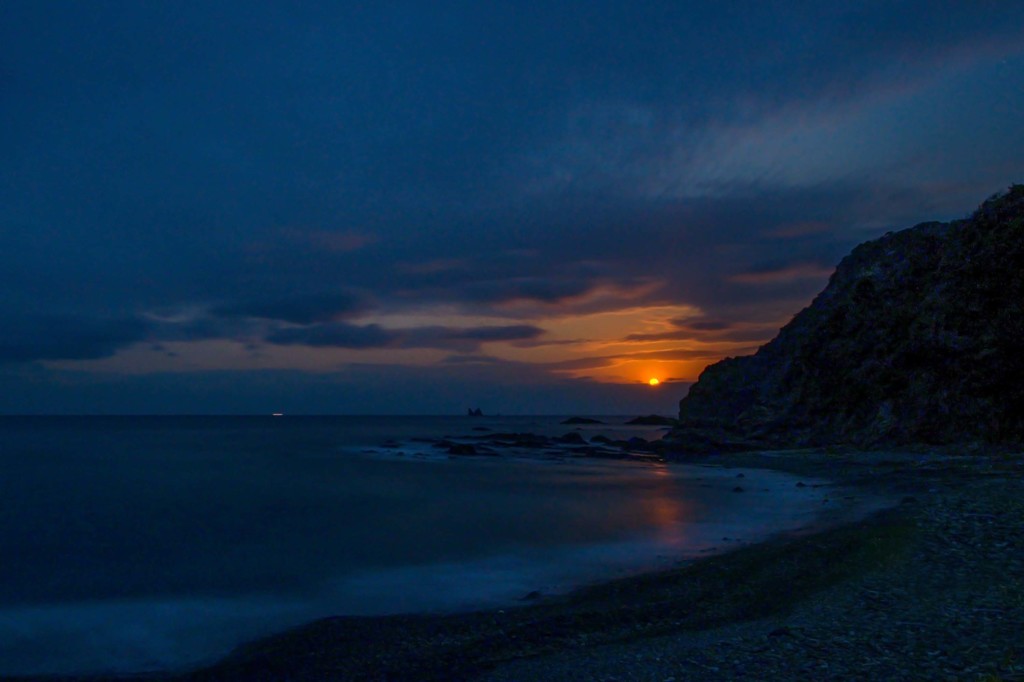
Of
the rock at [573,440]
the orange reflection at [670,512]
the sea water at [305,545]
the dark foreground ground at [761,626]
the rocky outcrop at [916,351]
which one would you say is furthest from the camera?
the rock at [573,440]

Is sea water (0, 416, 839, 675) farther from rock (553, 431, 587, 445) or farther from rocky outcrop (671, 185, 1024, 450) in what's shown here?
rock (553, 431, 587, 445)

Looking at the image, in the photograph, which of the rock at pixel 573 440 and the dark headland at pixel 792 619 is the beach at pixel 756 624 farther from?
the rock at pixel 573 440

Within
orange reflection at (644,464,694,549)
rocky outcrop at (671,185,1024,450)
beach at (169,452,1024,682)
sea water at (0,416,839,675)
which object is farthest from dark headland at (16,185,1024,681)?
rocky outcrop at (671,185,1024,450)

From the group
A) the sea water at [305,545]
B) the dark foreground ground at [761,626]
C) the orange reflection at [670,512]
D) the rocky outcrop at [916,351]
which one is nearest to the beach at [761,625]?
the dark foreground ground at [761,626]

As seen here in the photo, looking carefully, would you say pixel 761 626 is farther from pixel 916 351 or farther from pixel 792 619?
pixel 916 351

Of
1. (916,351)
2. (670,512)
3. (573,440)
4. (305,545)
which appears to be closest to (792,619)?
(670,512)

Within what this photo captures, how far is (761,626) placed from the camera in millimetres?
9977

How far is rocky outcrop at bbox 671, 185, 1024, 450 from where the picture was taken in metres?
39.5

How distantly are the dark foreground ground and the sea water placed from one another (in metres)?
1.87

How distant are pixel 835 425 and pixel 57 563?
51545mm

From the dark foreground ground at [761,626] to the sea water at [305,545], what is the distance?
1868 millimetres

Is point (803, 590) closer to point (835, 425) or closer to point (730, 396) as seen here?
point (835, 425)

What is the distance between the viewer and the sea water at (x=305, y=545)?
14.0m

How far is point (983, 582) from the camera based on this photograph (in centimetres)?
1091
